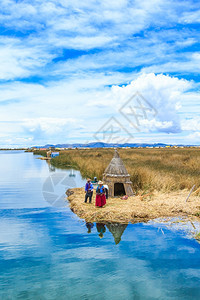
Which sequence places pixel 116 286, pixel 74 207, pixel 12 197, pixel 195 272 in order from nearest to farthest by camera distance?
pixel 116 286 < pixel 195 272 < pixel 74 207 < pixel 12 197

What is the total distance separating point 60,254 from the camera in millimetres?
7957

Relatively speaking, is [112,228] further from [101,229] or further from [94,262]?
[94,262]

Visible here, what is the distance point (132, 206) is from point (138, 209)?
0.39 meters

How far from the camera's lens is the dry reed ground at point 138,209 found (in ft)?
36.4

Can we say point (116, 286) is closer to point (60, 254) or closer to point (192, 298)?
point (192, 298)

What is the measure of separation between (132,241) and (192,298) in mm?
3267

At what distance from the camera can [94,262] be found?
292 inches

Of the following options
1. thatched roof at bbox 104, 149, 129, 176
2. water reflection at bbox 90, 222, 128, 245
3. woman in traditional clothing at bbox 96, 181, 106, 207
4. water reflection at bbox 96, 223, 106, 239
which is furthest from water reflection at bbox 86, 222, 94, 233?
thatched roof at bbox 104, 149, 129, 176

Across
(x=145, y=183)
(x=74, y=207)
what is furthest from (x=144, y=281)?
(x=145, y=183)

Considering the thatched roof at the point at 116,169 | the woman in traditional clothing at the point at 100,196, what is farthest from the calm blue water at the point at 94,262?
the thatched roof at the point at 116,169

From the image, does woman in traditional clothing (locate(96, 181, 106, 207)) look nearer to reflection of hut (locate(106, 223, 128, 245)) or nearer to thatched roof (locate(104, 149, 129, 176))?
reflection of hut (locate(106, 223, 128, 245))

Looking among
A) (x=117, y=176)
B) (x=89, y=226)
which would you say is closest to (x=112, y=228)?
(x=89, y=226)

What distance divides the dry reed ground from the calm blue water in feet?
2.10

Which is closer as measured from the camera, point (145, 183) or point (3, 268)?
point (3, 268)
